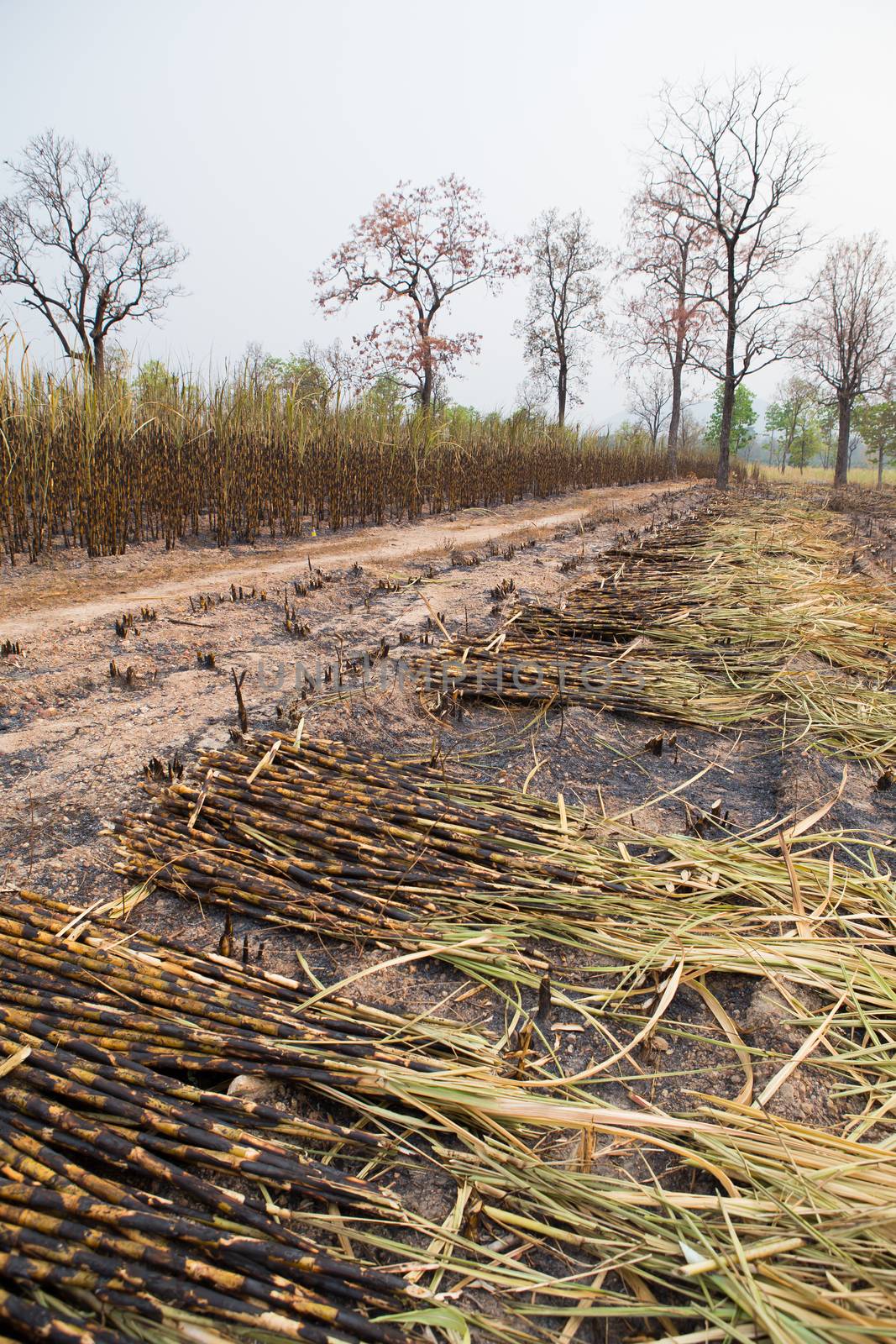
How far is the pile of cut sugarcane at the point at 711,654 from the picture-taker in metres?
2.98

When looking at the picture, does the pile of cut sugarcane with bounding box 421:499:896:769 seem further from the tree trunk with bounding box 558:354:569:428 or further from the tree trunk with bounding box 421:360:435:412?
the tree trunk with bounding box 558:354:569:428

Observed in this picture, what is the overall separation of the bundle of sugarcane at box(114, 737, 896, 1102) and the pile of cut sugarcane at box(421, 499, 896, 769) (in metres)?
0.90

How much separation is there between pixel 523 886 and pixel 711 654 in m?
2.25

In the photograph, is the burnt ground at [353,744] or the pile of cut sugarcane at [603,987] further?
the burnt ground at [353,744]

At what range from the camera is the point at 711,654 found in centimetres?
361

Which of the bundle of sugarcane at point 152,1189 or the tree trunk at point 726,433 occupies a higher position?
the tree trunk at point 726,433

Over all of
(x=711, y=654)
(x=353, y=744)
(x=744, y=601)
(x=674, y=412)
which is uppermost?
(x=674, y=412)

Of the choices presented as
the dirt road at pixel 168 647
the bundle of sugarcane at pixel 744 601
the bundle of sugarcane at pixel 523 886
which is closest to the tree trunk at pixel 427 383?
the dirt road at pixel 168 647

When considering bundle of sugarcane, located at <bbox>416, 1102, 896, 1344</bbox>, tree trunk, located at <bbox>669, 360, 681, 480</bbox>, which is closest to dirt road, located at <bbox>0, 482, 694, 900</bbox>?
bundle of sugarcane, located at <bbox>416, 1102, 896, 1344</bbox>

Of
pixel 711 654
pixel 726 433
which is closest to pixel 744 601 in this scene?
pixel 711 654

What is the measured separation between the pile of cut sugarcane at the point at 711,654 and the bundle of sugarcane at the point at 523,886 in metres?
0.90

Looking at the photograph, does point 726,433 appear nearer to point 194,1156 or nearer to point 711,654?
point 711,654

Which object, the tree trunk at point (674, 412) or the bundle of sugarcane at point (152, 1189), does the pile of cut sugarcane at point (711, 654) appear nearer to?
the bundle of sugarcane at point (152, 1189)

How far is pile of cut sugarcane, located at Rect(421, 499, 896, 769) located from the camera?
2.98 meters
